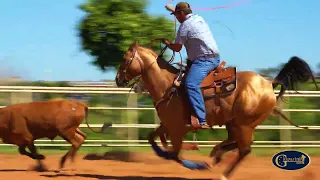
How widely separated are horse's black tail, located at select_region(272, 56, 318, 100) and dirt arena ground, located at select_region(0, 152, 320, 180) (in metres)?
1.38

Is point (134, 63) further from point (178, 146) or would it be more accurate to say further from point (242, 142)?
point (242, 142)

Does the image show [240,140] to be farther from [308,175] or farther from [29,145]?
[29,145]

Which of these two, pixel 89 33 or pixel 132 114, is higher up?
pixel 89 33

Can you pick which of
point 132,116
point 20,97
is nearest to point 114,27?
point 132,116

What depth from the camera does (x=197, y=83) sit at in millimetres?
7496

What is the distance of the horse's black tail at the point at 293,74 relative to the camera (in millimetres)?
7938

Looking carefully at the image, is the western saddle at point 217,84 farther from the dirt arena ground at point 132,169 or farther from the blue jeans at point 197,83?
the dirt arena ground at point 132,169

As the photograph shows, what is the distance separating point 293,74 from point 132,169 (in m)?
3.13

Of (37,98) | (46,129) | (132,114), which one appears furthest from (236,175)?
(37,98)

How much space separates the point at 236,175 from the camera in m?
8.50

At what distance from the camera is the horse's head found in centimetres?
796

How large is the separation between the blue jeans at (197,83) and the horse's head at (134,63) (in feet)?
2.36

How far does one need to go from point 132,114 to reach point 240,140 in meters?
4.73

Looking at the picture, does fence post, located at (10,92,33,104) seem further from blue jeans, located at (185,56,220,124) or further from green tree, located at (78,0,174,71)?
blue jeans, located at (185,56,220,124)
